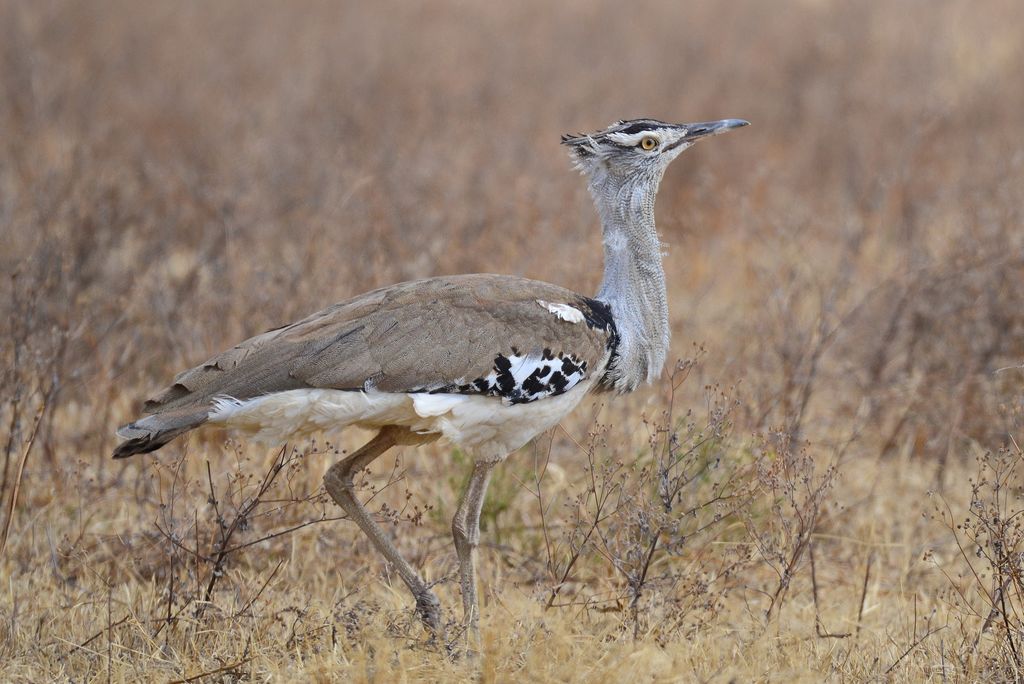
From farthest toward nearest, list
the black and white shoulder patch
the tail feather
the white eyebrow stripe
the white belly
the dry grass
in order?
the white eyebrow stripe < the dry grass < the black and white shoulder patch < the white belly < the tail feather

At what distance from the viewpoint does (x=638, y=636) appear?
3121 mm

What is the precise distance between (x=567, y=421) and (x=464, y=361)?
1.61m

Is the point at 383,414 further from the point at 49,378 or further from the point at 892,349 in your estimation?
the point at 892,349

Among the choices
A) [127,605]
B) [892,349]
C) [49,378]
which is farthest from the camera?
[892,349]

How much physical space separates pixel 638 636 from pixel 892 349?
238cm

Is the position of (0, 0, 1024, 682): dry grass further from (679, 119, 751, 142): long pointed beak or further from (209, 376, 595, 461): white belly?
(679, 119, 751, 142): long pointed beak

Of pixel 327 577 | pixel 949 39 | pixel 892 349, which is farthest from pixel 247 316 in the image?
pixel 949 39

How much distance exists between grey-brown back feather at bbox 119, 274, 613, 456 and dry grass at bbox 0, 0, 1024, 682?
1.09 ft

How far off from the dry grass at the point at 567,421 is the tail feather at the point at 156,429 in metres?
0.37

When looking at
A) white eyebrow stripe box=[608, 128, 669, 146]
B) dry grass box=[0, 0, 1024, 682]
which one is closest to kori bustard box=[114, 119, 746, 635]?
white eyebrow stripe box=[608, 128, 669, 146]

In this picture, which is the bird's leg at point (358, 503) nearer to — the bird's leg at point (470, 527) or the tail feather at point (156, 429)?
the bird's leg at point (470, 527)

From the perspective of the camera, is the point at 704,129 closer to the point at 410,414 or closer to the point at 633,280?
the point at 633,280

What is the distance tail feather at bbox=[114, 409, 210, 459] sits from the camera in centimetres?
277

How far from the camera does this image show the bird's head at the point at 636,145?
342 cm
